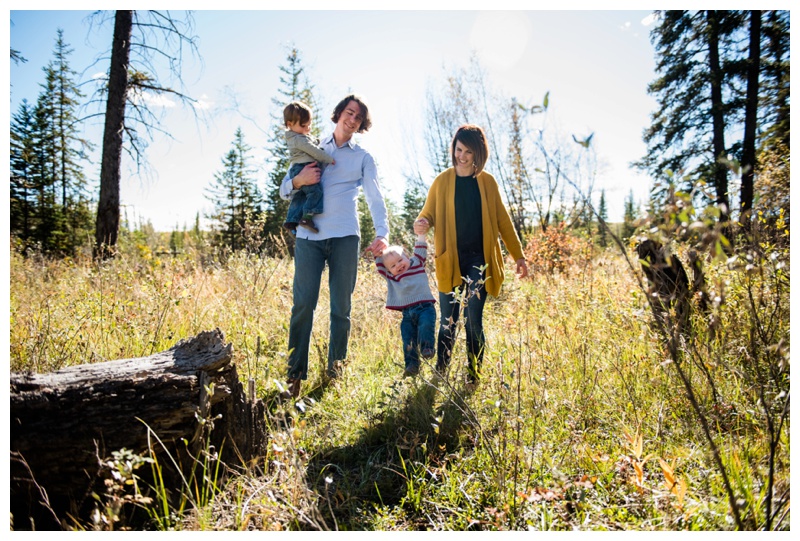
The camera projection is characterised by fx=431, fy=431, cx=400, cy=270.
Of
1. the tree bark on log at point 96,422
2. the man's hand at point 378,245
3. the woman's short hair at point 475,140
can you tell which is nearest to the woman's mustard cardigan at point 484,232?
the woman's short hair at point 475,140

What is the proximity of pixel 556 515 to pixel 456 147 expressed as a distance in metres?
2.26

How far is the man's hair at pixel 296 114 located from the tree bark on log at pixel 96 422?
1.83m

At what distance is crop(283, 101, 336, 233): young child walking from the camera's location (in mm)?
2875

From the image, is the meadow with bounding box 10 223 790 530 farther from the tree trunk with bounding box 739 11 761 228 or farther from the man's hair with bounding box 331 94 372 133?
the tree trunk with bounding box 739 11 761 228

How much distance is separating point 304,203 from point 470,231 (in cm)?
116

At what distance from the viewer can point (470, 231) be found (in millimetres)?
3025

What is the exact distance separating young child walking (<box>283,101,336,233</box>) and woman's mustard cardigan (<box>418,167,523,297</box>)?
823 mm

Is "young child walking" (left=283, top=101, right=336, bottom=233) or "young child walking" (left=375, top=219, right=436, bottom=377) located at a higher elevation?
"young child walking" (left=283, top=101, right=336, bottom=233)

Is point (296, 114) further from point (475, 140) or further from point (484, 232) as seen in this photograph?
point (484, 232)

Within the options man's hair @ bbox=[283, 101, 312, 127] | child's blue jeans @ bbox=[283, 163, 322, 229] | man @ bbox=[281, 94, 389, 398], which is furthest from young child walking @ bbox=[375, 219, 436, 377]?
man's hair @ bbox=[283, 101, 312, 127]

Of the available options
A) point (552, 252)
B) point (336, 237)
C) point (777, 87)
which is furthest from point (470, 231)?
point (552, 252)

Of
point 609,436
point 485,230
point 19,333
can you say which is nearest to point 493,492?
point 609,436

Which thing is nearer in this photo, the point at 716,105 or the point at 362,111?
the point at 362,111
